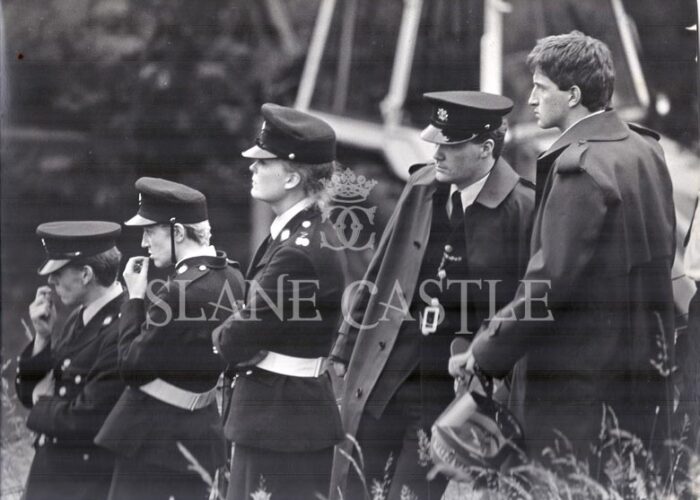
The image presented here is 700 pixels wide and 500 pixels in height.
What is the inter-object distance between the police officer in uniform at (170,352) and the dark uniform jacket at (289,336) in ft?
0.30

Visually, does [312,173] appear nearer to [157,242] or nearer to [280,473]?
[157,242]

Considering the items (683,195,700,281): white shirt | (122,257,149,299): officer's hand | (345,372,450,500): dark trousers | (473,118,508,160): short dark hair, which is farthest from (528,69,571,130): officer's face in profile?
(122,257,149,299): officer's hand

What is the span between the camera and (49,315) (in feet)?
12.3

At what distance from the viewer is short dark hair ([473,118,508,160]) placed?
3648 millimetres

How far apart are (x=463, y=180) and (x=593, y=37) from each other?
0.66 m

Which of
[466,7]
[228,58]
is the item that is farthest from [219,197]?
→ [466,7]

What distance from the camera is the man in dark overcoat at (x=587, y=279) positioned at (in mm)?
3547

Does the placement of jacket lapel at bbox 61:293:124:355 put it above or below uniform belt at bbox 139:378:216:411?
above

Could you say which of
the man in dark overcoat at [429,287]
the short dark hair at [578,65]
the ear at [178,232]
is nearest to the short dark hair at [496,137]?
the man in dark overcoat at [429,287]

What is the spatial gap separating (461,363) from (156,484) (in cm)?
111

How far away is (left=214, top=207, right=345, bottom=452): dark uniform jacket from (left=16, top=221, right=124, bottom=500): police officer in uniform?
1.40 feet

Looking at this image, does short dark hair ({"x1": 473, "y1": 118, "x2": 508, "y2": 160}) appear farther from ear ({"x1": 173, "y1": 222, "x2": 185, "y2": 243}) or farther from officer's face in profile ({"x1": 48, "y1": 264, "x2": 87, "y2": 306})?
officer's face in profile ({"x1": 48, "y1": 264, "x2": 87, "y2": 306})

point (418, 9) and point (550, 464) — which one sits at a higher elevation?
point (418, 9)

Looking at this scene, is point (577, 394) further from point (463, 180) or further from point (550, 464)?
point (463, 180)
